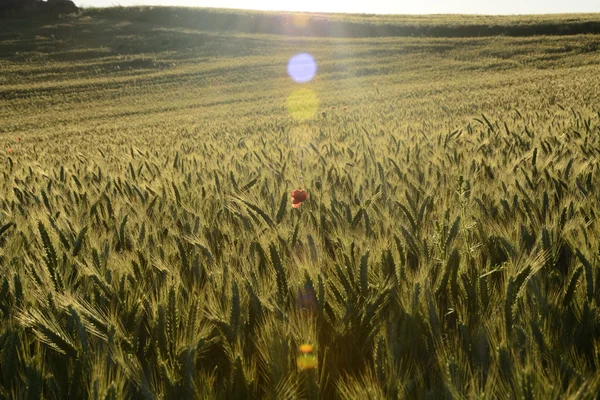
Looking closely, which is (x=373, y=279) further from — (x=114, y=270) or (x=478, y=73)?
(x=478, y=73)

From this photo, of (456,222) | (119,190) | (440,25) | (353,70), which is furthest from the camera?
(440,25)

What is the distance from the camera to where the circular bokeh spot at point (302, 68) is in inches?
1053

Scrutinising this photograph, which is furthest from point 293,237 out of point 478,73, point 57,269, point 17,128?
point 478,73

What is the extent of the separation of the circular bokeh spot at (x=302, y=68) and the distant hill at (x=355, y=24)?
1044 centimetres

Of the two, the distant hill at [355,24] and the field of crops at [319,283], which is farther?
the distant hill at [355,24]

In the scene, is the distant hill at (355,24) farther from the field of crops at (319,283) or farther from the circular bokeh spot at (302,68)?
the field of crops at (319,283)

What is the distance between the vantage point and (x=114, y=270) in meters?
1.33

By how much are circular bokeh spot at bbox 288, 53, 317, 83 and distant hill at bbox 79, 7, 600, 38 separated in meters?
A: 10.4

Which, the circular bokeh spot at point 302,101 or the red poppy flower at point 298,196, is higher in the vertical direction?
the red poppy flower at point 298,196

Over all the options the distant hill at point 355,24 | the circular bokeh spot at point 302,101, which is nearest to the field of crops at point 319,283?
the circular bokeh spot at point 302,101

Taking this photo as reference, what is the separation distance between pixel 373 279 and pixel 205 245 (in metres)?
0.50

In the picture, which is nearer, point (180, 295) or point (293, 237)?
point (180, 295)

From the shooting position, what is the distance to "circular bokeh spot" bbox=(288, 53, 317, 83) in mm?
26734

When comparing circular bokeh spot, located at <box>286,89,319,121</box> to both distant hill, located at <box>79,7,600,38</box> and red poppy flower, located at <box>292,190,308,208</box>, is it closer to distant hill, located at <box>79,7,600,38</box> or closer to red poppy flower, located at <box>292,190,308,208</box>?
red poppy flower, located at <box>292,190,308,208</box>
